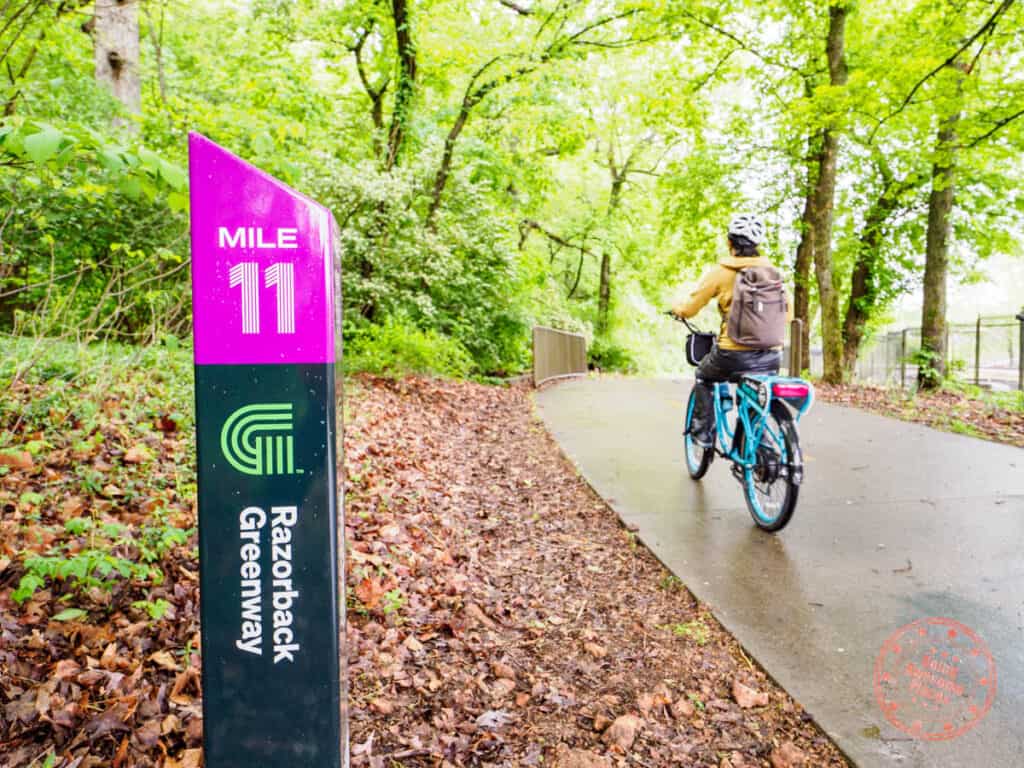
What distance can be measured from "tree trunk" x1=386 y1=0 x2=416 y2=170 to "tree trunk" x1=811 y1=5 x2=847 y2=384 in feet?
26.5

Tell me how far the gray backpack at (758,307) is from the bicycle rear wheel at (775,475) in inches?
19.2

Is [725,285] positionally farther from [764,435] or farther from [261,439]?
[261,439]

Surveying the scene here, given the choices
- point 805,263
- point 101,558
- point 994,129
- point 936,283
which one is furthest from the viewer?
point 805,263

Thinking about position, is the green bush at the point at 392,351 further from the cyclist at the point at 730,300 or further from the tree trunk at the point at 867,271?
the tree trunk at the point at 867,271

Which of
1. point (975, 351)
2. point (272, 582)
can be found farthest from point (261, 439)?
point (975, 351)

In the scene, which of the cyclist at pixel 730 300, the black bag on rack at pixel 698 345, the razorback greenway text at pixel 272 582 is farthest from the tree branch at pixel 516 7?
the razorback greenway text at pixel 272 582

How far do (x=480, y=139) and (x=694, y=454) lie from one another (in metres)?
11.2

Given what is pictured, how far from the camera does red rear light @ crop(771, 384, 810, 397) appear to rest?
4.34 metres

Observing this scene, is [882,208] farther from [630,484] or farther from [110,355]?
[110,355]

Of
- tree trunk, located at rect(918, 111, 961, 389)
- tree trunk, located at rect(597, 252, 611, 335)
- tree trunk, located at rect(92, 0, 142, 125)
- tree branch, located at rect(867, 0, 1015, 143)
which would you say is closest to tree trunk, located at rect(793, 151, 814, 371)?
tree trunk, located at rect(918, 111, 961, 389)

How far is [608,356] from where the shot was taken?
2969 centimetres

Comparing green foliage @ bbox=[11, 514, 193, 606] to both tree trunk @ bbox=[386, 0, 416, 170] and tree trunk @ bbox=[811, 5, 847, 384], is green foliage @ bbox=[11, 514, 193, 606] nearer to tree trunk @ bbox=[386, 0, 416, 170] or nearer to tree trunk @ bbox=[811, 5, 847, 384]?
tree trunk @ bbox=[386, 0, 416, 170]

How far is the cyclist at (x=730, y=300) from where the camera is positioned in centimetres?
477

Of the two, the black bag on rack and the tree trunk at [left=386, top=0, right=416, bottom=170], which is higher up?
the tree trunk at [left=386, top=0, right=416, bottom=170]
